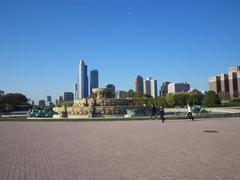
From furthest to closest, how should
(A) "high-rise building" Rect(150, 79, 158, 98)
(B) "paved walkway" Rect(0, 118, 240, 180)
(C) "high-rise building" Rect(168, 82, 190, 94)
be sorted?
(A) "high-rise building" Rect(150, 79, 158, 98) < (C) "high-rise building" Rect(168, 82, 190, 94) < (B) "paved walkway" Rect(0, 118, 240, 180)

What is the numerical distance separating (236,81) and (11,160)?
15017 centimetres

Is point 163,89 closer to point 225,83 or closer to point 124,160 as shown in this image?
point 225,83

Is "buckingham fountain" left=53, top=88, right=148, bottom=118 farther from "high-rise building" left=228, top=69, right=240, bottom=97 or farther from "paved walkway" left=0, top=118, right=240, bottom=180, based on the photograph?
"high-rise building" left=228, top=69, right=240, bottom=97

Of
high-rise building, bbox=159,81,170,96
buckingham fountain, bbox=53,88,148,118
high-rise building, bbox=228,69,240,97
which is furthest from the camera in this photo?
high-rise building, bbox=228,69,240,97

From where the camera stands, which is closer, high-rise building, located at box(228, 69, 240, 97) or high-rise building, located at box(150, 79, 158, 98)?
high-rise building, located at box(228, 69, 240, 97)

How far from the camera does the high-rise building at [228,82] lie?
473 ft

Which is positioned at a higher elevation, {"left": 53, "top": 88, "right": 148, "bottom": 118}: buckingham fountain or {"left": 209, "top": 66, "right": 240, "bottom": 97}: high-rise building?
{"left": 209, "top": 66, "right": 240, "bottom": 97}: high-rise building

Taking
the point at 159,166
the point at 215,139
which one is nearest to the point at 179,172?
the point at 159,166

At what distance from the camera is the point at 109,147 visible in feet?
39.0

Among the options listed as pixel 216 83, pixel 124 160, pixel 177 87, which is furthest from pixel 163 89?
pixel 124 160

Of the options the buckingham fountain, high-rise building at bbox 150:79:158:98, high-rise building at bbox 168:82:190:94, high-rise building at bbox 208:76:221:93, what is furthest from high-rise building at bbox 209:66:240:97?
the buckingham fountain

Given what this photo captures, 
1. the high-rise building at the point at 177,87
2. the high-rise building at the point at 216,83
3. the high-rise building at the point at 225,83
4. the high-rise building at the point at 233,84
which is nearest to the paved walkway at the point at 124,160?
the high-rise building at the point at 233,84

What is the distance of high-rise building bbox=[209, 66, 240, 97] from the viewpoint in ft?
473

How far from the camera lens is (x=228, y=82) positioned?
151m
